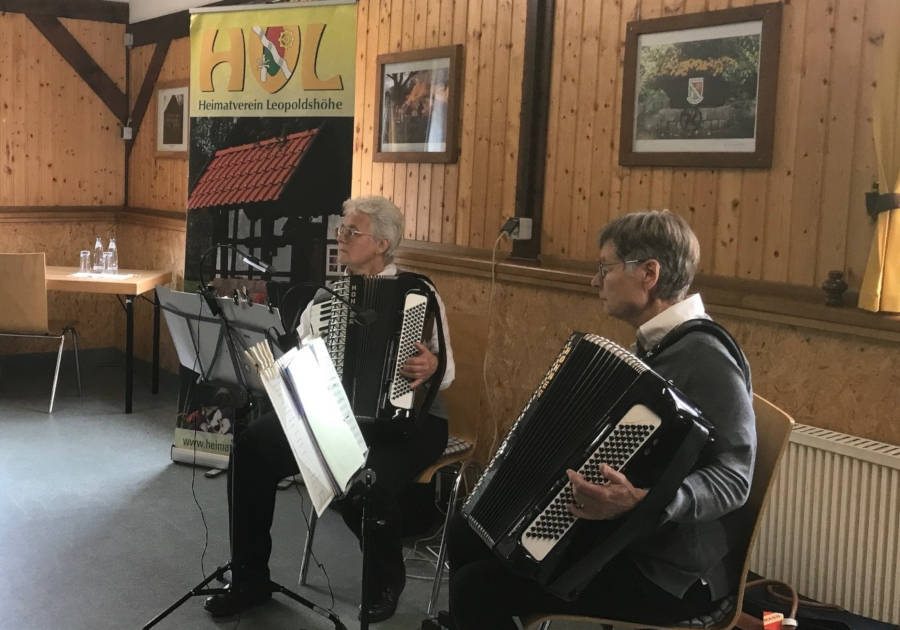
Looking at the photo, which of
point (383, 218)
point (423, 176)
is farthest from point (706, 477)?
point (423, 176)

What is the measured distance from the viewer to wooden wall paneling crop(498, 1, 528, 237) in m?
3.62

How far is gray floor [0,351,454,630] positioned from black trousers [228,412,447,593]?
0.16m

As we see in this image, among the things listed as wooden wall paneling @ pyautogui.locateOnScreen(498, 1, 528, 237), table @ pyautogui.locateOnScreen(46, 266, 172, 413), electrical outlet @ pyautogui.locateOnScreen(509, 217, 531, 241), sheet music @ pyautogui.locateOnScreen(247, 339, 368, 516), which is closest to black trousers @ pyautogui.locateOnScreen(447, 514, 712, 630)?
sheet music @ pyautogui.locateOnScreen(247, 339, 368, 516)

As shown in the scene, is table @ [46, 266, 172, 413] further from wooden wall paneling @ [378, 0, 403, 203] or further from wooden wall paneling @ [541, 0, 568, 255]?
wooden wall paneling @ [541, 0, 568, 255]

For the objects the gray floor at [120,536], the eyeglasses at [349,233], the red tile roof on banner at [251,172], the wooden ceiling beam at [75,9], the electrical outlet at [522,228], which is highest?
the wooden ceiling beam at [75,9]

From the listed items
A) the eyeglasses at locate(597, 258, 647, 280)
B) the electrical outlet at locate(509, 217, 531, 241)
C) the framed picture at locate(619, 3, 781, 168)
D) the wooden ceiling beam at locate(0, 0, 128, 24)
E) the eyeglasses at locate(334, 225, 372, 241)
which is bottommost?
the eyeglasses at locate(597, 258, 647, 280)

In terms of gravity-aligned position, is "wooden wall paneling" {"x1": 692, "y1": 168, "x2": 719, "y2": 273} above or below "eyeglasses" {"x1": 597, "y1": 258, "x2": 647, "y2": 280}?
above

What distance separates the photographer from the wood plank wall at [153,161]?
591 cm

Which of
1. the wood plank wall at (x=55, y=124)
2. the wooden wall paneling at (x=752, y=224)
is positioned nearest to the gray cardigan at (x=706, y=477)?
the wooden wall paneling at (x=752, y=224)

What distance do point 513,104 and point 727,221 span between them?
1.05 m

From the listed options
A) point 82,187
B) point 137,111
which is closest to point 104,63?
point 137,111

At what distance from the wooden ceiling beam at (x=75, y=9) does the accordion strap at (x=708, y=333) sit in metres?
5.53

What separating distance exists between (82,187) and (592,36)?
14.1ft

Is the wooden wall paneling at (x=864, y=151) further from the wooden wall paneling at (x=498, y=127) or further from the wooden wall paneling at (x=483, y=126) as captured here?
the wooden wall paneling at (x=483, y=126)
